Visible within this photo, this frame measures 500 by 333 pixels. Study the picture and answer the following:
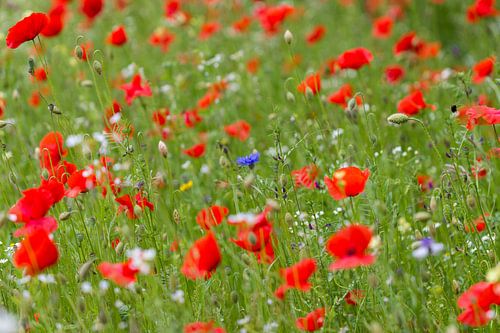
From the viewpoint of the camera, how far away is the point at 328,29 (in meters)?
6.93

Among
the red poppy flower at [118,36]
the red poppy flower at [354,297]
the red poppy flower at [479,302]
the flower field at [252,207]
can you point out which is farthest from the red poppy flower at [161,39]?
the red poppy flower at [479,302]

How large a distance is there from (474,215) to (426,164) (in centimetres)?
53

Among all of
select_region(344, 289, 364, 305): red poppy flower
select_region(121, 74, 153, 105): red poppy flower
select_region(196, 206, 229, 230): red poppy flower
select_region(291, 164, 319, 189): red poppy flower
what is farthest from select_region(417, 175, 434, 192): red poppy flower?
select_region(121, 74, 153, 105): red poppy flower

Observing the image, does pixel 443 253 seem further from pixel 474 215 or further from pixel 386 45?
pixel 386 45

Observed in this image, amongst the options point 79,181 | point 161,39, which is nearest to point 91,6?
point 161,39

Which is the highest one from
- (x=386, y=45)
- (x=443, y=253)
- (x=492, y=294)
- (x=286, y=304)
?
(x=492, y=294)

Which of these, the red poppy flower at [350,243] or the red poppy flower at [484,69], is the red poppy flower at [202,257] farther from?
the red poppy flower at [484,69]

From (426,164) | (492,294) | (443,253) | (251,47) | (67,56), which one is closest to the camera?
(492,294)

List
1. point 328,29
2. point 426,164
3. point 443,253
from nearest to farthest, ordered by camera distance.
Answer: point 443,253 → point 426,164 → point 328,29

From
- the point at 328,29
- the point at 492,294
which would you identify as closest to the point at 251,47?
the point at 328,29

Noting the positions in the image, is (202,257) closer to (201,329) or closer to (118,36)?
(201,329)

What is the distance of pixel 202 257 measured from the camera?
6.99 feet

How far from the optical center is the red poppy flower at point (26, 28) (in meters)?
2.96

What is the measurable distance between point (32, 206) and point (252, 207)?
37.2 inches
